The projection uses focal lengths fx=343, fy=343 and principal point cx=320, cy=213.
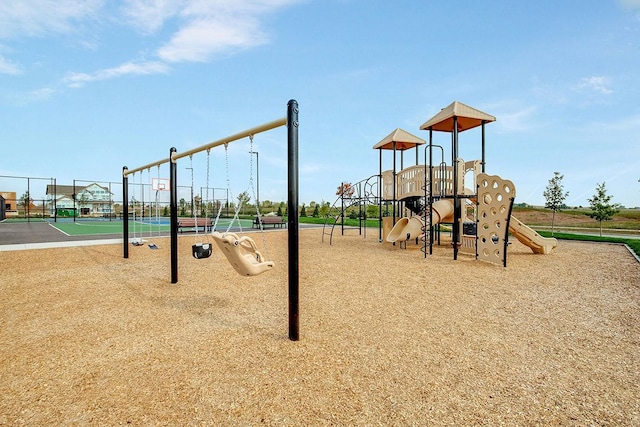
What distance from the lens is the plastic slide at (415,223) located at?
33.2 ft

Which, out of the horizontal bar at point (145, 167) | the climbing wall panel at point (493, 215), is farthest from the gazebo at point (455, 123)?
the horizontal bar at point (145, 167)

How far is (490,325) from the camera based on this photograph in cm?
414

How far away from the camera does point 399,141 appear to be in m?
13.4

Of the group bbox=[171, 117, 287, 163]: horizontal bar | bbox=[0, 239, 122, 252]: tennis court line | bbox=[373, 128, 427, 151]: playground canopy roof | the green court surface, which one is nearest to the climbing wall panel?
bbox=[373, 128, 427, 151]: playground canopy roof

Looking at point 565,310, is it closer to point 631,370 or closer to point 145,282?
point 631,370

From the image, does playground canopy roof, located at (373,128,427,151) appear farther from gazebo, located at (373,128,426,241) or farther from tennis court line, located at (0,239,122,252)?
tennis court line, located at (0,239,122,252)

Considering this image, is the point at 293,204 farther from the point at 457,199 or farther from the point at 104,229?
the point at 104,229

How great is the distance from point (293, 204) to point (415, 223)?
7308mm

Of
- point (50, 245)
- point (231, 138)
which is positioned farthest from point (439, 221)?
point (50, 245)

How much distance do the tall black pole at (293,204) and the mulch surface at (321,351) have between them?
0.28m

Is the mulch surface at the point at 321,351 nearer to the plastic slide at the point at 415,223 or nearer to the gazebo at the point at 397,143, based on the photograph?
the plastic slide at the point at 415,223

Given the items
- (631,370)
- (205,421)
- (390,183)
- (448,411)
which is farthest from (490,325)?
(390,183)

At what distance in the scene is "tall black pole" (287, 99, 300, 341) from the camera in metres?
3.52

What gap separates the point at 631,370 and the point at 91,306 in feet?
20.6
